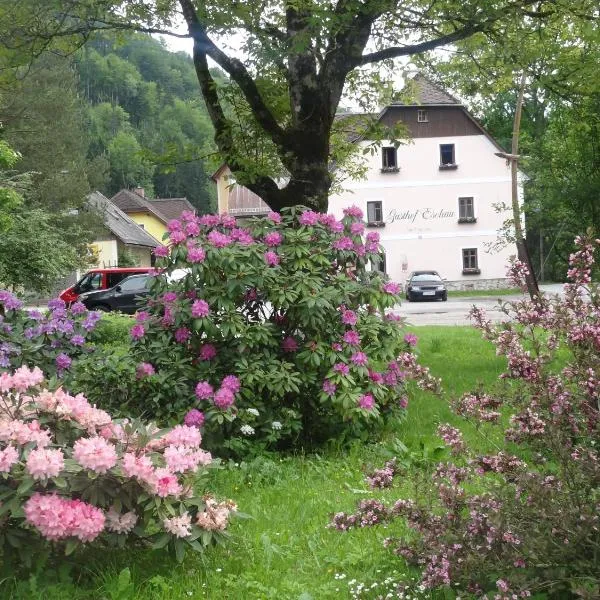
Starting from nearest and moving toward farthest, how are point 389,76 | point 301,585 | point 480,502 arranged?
point 480,502 < point 301,585 < point 389,76

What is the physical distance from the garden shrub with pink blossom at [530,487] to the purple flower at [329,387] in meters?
1.97

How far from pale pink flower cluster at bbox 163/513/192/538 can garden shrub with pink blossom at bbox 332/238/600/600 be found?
2.27ft

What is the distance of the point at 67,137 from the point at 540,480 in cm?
4460

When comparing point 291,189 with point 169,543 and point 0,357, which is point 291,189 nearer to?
point 0,357

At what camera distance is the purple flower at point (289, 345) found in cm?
595

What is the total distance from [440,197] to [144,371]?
38.3 metres

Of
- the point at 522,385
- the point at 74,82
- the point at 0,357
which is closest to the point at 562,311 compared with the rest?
the point at 522,385

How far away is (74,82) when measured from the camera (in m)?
46.1

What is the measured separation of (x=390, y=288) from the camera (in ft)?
20.7

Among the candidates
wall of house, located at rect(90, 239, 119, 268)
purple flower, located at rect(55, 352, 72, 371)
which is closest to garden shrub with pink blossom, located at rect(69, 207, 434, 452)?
purple flower, located at rect(55, 352, 72, 371)

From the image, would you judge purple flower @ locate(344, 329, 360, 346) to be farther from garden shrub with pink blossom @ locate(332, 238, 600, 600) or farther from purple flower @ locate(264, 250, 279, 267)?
garden shrub with pink blossom @ locate(332, 238, 600, 600)

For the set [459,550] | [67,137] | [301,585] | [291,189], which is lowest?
[301,585]

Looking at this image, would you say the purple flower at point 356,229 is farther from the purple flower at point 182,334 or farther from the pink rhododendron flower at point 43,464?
the pink rhododendron flower at point 43,464

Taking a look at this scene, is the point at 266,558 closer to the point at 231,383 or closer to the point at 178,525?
the point at 178,525
